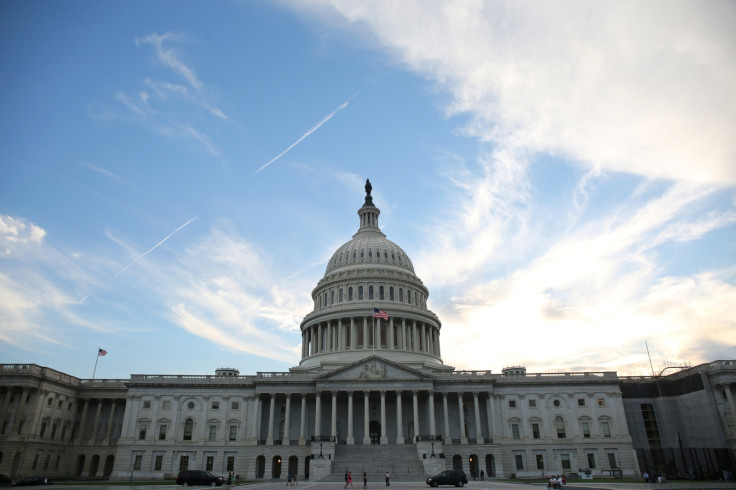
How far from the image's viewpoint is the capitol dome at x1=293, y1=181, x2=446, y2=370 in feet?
287

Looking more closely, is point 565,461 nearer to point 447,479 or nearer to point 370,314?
point 447,479

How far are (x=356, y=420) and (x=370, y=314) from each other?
62.4 ft

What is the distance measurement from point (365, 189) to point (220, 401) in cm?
5619

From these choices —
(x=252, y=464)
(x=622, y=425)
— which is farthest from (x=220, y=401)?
(x=622, y=425)

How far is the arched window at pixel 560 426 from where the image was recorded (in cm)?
7388

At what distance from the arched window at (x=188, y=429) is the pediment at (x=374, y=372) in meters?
19.3

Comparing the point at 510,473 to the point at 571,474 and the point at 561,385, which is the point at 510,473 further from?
the point at 561,385

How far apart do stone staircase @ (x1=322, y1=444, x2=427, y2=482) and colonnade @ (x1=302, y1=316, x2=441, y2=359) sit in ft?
77.1

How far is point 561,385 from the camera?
76062mm

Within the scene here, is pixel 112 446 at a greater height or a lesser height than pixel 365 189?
lesser

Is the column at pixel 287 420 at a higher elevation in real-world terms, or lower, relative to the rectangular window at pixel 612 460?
higher

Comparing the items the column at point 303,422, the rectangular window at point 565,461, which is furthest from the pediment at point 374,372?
the rectangular window at point 565,461

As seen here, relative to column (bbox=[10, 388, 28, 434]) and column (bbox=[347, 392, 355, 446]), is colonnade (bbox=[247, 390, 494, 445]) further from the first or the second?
column (bbox=[10, 388, 28, 434])

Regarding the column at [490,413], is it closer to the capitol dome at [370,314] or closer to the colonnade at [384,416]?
the colonnade at [384,416]
